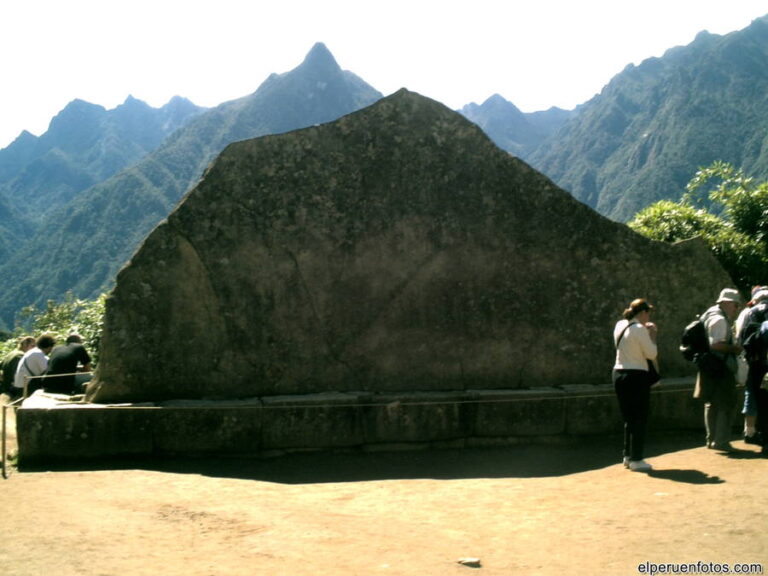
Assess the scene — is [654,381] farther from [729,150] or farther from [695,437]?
[729,150]

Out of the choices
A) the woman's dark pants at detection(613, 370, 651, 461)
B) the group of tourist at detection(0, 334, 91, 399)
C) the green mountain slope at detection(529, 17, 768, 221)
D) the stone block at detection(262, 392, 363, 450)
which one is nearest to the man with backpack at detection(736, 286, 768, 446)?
the woman's dark pants at detection(613, 370, 651, 461)

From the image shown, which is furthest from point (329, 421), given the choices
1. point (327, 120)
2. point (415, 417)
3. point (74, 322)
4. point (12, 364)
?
point (327, 120)

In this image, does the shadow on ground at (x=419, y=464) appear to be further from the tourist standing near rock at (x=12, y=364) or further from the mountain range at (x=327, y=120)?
the mountain range at (x=327, y=120)

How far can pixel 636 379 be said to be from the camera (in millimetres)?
6395

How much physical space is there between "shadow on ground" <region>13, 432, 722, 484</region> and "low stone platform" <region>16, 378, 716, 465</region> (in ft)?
0.28

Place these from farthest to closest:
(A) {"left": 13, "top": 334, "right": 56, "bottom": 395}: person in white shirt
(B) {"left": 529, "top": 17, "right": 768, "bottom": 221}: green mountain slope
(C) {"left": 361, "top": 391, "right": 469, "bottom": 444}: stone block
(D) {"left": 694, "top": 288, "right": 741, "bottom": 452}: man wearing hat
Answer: (B) {"left": 529, "top": 17, "right": 768, "bottom": 221}: green mountain slope → (A) {"left": 13, "top": 334, "right": 56, "bottom": 395}: person in white shirt → (C) {"left": 361, "top": 391, "right": 469, "bottom": 444}: stone block → (D) {"left": 694, "top": 288, "right": 741, "bottom": 452}: man wearing hat

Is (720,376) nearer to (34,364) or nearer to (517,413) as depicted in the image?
(517,413)

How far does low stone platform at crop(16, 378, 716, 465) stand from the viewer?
636 centimetres

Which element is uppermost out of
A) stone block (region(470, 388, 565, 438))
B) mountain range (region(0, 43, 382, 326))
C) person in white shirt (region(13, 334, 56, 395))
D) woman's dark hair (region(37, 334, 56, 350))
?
mountain range (region(0, 43, 382, 326))

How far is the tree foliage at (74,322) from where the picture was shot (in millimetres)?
11234

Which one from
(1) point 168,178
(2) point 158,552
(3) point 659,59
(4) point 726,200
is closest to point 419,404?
(2) point 158,552

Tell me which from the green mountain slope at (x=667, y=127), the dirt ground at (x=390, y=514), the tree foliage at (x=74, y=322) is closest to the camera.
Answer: the dirt ground at (x=390, y=514)

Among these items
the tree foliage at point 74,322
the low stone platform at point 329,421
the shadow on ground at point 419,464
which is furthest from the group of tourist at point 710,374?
the tree foliage at point 74,322

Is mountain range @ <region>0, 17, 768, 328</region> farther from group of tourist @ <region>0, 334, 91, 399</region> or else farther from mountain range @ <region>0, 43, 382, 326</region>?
group of tourist @ <region>0, 334, 91, 399</region>
